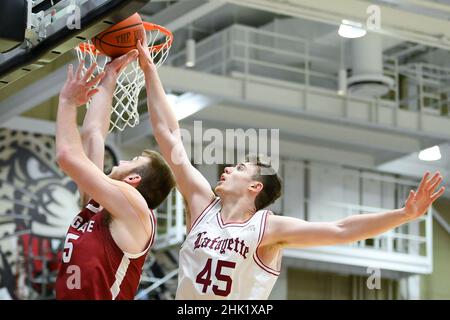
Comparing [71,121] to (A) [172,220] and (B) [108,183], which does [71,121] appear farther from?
(A) [172,220]

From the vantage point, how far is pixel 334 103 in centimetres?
1714

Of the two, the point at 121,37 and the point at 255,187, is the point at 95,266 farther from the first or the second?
the point at 121,37

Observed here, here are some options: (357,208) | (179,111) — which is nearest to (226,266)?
(179,111)

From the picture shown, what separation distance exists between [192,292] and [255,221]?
1.65ft

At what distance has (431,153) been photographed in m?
18.2

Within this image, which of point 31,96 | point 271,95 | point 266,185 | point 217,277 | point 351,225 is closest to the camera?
point 351,225

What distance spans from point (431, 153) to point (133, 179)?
12937 mm

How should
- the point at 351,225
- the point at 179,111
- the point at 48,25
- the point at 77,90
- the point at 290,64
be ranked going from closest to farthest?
the point at 351,225, the point at 77,90, the point at 48,25, the point at 179,111, the point at 290,64

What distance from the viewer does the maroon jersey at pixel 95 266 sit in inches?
220

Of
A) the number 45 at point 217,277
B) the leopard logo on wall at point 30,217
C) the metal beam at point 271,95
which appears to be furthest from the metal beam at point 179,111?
the number 45 at point 217,277

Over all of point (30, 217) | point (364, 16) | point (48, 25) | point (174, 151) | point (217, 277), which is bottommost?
point (217, 277)

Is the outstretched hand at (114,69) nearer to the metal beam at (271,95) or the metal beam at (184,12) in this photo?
the metal beam at (184,12)

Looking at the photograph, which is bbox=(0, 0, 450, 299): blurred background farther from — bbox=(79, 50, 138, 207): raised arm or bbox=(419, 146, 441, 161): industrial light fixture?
bbox=(79, 50, 138, 207): raised arm
